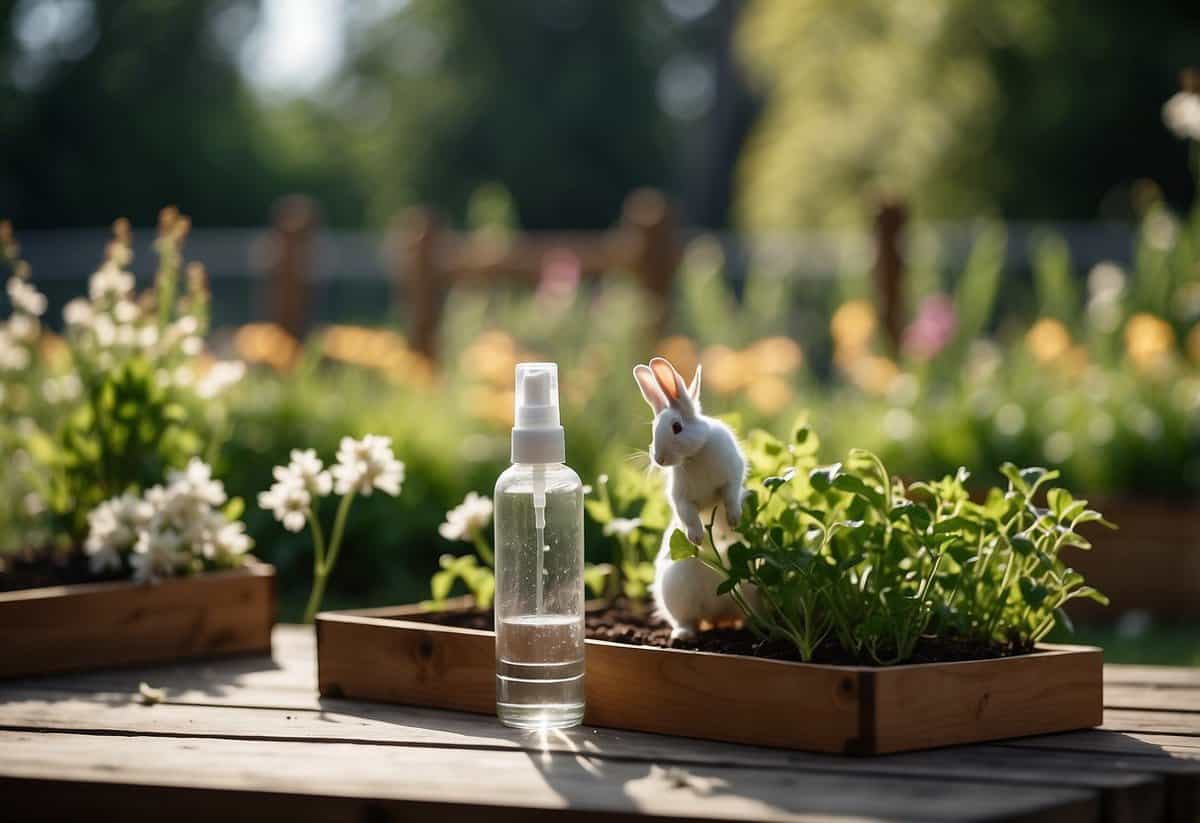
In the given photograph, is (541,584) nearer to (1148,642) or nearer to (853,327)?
(1148,642)

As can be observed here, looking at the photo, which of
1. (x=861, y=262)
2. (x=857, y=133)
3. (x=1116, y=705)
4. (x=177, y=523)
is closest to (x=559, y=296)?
(x=861, y=262)

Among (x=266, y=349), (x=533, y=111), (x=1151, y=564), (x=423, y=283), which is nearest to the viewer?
(x=1151, y=564)

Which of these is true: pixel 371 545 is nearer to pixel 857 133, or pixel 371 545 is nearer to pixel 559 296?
pixel 559 296

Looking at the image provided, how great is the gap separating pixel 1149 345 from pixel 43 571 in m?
4.14

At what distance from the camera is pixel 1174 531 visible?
4.73 meters

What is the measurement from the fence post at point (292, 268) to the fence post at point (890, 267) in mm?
4007

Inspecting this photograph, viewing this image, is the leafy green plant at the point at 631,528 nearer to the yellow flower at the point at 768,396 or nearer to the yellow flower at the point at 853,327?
the yellow flower at the point at 768,396

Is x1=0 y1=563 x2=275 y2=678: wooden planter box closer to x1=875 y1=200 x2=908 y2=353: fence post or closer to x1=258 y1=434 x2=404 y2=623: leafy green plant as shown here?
x1=258 y1=434 x2=404 y2=623: leafy green plant

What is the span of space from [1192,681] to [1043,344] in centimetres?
333

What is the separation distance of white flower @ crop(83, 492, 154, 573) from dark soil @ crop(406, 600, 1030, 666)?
715mm

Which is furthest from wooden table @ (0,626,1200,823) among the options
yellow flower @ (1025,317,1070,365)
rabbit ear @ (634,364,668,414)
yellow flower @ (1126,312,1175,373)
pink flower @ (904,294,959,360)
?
pink flower @ (904,294,959,360)

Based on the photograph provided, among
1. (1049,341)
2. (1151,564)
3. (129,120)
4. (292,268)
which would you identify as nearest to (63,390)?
(1151,564)

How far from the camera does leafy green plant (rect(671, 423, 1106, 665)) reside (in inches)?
75.8

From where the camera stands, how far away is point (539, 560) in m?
2.00
